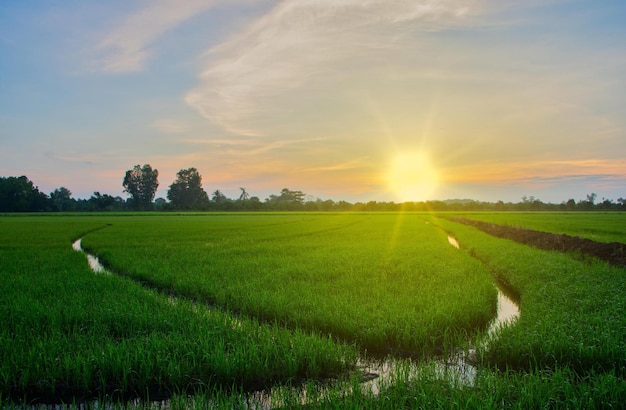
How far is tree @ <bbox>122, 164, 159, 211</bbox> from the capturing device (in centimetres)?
9694

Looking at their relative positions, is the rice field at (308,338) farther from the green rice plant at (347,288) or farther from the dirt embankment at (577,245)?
the dirt embankment at (577,245)

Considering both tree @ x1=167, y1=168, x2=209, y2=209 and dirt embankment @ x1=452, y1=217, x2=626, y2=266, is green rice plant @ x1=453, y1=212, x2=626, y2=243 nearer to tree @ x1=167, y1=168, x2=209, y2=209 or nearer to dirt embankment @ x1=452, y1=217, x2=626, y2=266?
dirt embankment @ x1=452, y1=217, x2=626, y2=266

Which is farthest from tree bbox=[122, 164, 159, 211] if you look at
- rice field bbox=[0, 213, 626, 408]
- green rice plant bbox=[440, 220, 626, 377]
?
green rice plant bbox=[440, 220, 626, 377]

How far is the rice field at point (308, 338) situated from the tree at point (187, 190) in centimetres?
9071

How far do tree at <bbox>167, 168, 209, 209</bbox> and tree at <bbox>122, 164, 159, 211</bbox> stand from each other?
4.50m

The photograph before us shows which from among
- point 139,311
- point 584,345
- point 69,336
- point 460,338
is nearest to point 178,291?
point 139,311

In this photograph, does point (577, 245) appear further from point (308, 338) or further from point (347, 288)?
point (308, 338)

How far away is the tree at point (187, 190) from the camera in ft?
324

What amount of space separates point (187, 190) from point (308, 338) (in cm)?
9915

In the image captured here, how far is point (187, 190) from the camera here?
327 feet

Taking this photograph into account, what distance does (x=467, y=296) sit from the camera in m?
8.28

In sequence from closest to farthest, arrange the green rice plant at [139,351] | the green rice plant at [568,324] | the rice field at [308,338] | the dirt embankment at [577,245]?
1. the rice field at [308,338]
2. the green rice plant at [139,351]
3. the green rice plant at [568,324]
4. the dirt embankment at [577,245]

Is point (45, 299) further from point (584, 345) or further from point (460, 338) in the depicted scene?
point (584, 345)

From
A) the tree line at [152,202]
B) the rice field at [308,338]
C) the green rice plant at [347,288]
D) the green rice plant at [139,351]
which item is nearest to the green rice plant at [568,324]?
the rice field at [308,338]
